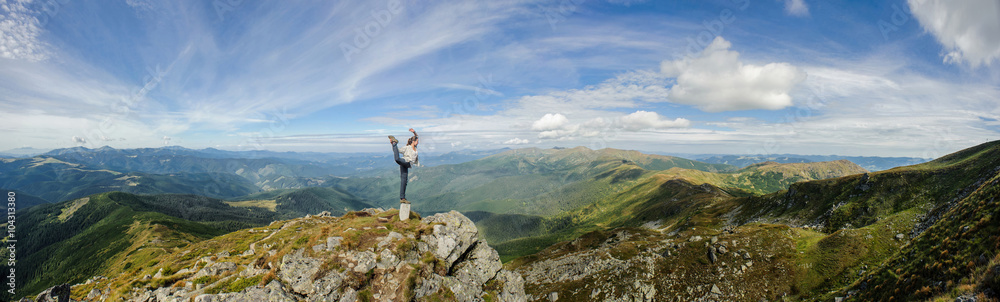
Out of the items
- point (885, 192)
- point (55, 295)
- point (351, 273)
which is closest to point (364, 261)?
point (351, 273)

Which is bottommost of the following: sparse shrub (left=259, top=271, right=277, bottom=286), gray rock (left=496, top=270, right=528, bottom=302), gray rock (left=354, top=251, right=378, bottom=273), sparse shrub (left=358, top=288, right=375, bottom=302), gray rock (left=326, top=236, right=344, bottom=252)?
gray rock (left=496, top=270, right=528, bottom=302)

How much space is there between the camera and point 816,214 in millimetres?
88188

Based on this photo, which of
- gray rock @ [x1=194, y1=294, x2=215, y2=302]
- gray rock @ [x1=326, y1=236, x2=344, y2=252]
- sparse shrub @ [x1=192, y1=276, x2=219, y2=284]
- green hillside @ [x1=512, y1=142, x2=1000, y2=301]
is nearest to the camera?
gray rock @ [x1=194, y1=294, x2=215, y2=302]

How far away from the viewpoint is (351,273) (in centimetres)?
2355

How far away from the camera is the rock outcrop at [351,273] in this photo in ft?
72.6

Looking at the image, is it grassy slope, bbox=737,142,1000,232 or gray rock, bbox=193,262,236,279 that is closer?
gray rock, bbox=193,262,236,279

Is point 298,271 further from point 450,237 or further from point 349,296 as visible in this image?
point 450,237

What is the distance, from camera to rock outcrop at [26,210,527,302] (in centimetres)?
→ 2212

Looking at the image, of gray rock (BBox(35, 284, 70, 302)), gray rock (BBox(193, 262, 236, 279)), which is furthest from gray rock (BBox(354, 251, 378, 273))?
gray rock (BBox(35, 284, 70, 302))

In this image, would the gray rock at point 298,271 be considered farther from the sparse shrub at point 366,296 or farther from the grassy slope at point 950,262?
the grassy slope at point 950,262

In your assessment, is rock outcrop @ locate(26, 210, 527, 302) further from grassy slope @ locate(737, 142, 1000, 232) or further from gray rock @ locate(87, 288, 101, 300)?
grassy slope @ locate(737, 142, 1000, 232)

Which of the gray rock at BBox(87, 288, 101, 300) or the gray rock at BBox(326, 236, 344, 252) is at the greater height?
the gray rock at BBox(326, 236, 344, 252)

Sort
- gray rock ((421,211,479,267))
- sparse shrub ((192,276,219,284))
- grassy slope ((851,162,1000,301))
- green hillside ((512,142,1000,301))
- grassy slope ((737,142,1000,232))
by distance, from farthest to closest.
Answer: grassy slope ((737,142,1000,232)) → gray rock ((421,211,479,267)) → sparse shrub ((192,276,219,284)) → green hillside ((512,142,1000,301)) → grassy slope ((851,162,1000,301))

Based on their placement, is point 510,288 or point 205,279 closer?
point 205,279
